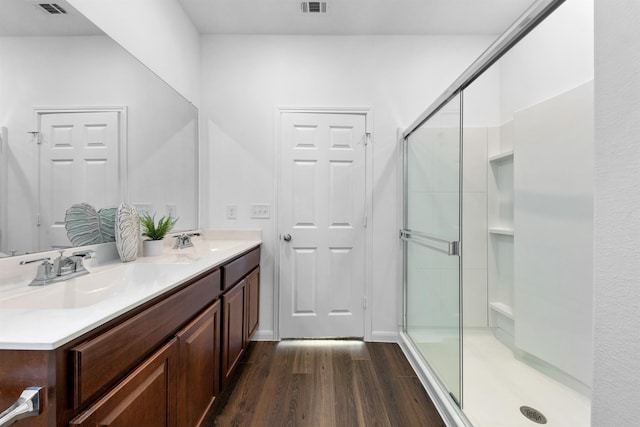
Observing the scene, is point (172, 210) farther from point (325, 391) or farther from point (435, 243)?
point (435, 243)

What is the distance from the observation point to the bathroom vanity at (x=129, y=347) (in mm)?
574

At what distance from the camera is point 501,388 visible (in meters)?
1.68

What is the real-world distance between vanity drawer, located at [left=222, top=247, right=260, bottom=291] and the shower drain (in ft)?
5.88

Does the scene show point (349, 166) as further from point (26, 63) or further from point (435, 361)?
point (26, 63)

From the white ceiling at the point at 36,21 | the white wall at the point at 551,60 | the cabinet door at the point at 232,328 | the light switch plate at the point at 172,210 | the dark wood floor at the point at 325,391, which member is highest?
the white wall at the point at 551,60

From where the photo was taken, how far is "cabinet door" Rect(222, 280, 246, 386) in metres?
1.56

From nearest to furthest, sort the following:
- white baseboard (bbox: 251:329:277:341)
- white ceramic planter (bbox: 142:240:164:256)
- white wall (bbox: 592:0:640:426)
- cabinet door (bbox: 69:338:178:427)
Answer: white wall (bbox: 592:0:640:426), cabinet door (bbox: 69:338:178:427), white ceramic planter (bbox: 142:240:164:256), white baseboard (bbox: 251:329:277:341)

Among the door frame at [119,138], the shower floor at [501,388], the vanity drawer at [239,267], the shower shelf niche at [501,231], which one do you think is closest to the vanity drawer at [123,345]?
the vanity drawer at [239,267]

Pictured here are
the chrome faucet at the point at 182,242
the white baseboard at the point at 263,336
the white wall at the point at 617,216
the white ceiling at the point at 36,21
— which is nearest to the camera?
the white wall at the point at 617,216

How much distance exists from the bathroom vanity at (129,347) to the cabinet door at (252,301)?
34cm

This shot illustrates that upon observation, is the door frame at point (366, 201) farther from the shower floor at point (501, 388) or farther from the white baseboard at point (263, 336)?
the shower floor at point (501, 388)

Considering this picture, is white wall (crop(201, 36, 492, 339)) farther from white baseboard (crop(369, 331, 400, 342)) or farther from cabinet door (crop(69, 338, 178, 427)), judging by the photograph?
cabinet door (crop(69, 338, 178, 427))

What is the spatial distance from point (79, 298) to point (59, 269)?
159 millimetres

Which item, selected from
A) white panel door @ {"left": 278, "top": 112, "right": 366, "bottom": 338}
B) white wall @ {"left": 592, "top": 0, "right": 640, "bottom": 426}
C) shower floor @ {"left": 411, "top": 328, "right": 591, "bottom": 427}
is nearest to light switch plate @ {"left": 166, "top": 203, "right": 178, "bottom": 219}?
white panel door @ {"left": 278, "top": 112, "right": 366, "bottom": 338}
